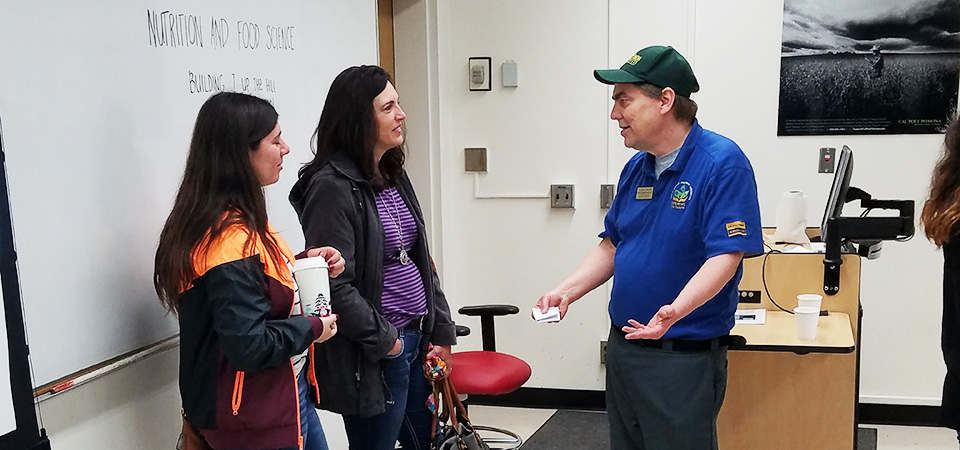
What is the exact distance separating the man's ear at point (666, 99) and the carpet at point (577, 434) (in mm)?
1917

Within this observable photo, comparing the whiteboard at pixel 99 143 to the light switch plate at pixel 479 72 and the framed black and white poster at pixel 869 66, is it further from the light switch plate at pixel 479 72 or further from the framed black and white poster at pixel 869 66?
the framed black and white poster at pixel 869 66

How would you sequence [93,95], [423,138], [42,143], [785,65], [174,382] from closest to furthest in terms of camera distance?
[42,143]
[93,95]
[174,382]
[785,65]
[423,138]

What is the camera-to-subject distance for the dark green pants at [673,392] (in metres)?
1.90

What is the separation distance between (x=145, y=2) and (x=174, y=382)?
2.91ft

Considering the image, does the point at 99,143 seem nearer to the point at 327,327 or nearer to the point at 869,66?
the point at 327,327

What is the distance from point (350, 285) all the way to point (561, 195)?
1.96 meters

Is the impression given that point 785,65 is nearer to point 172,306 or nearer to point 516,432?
point 516,432

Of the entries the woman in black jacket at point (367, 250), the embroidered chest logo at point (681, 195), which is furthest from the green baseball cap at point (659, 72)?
the woman in black jacket at point (367, 250)

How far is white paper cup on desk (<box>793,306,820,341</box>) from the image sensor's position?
236 centimetres

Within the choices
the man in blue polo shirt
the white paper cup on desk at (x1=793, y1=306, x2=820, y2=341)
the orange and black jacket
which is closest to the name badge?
the man in blue polo shirt

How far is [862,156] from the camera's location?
340cm

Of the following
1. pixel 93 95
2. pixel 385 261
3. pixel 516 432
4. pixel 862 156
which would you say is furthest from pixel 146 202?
pixel 862 156

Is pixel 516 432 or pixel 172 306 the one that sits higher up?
pixel 172 306

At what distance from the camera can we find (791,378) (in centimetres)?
262
